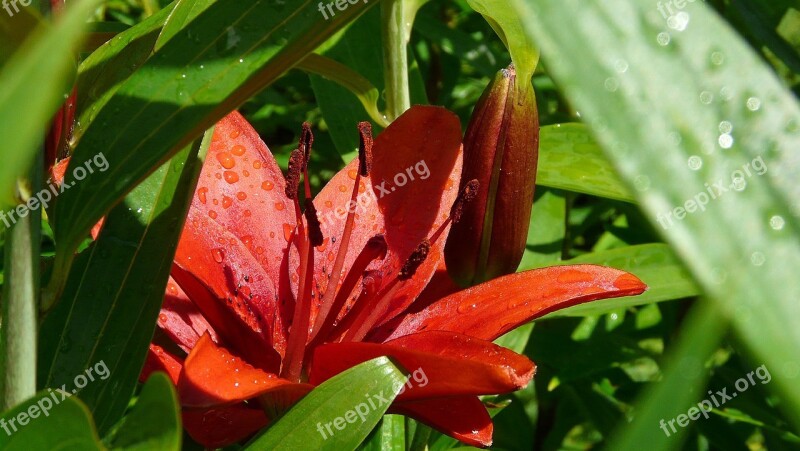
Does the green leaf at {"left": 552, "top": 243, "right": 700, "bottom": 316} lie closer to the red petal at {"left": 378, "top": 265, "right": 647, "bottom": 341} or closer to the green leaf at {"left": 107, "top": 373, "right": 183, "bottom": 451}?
the red petal at {"left": 378, "top": 265, "right": 647, "bottom": 341}

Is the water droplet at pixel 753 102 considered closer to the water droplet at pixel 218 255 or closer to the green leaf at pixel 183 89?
the green leaf at pixel 183 89

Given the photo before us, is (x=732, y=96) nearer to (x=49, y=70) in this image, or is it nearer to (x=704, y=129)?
(x=704, y=129)

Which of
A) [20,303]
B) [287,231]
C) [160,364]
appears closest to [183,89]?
[20,303]

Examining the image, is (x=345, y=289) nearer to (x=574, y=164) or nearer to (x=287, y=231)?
(x=287, y=231)

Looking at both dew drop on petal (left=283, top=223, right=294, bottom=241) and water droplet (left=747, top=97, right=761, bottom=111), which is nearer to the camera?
water droplet (left=747, top=97, right=761, bottom=111)

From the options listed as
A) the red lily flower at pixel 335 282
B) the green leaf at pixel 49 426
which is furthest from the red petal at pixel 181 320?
the green leaf at pixel 49 426

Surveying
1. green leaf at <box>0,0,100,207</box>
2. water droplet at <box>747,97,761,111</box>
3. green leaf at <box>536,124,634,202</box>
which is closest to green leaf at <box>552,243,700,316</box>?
green leaf at <box>536,124,634,202</box>
